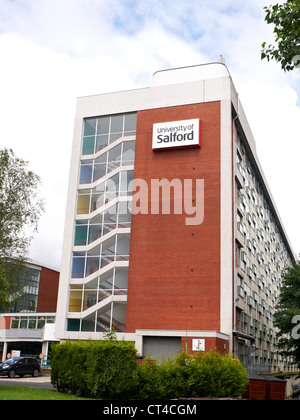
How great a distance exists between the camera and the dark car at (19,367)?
38.2m

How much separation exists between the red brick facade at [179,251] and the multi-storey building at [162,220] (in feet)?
0.27

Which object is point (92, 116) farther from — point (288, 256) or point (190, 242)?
point (288, 256)

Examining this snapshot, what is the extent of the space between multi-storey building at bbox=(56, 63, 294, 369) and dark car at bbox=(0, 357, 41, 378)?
374 cm

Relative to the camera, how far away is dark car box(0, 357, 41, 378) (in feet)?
125

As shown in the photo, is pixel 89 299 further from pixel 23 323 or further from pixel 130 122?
pixel 23 323

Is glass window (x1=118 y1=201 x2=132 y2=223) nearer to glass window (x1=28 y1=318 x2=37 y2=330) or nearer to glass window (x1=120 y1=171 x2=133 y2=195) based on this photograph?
glass window (x1=120 y1=171 x2=133 y2=195)

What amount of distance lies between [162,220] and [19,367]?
1682 centimetres

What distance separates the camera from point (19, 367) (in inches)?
1555

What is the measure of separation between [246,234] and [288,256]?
49314 mm

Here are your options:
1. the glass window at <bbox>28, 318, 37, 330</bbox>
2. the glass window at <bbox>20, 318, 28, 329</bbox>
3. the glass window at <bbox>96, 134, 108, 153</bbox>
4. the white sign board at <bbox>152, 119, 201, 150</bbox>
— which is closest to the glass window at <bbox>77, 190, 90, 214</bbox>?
the glass window at <bbox>96, 134, 108, 153</bbox>

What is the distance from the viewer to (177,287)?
124 ft

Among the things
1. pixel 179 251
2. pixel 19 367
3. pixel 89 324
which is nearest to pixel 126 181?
pixel 179 251
